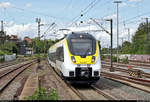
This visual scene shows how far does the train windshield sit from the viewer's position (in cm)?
1320

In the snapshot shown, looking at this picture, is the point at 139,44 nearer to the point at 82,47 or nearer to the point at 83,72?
the point at 82,47

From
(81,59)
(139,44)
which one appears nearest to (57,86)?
(81,59)

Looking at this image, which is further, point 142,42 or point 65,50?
point 142,42

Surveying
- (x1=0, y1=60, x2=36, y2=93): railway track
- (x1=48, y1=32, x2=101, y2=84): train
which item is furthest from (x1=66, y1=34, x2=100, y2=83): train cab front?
(x1=0, y1=60, x2=36, y2=93): railway track

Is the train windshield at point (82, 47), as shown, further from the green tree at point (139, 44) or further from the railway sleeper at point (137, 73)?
the green tree at point (139, 44)

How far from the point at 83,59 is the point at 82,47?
877 millimetres

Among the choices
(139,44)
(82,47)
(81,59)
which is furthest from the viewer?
(139,44)

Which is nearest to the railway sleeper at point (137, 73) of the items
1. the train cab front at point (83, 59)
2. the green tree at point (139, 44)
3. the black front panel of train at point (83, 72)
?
the train cab front at point (83, 59)

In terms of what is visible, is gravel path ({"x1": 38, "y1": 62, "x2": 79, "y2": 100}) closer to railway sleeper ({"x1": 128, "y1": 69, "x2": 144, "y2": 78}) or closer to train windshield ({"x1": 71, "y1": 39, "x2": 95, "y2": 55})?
train windshield ({"x1": 71, "y1": 39, "x2": 95, "y2": 55})

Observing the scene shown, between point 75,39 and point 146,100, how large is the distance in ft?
19.1

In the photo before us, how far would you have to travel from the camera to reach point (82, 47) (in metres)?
13.4

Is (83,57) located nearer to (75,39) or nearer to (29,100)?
(75,39)

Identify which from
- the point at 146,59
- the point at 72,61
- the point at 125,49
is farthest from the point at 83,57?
the point at 125,49

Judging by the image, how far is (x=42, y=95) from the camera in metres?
9.27
